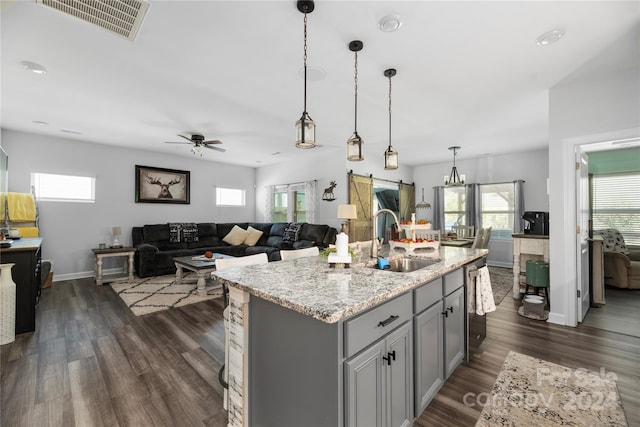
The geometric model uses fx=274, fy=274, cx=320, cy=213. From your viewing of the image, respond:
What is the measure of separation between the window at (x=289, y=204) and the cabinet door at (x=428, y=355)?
17.0 ft

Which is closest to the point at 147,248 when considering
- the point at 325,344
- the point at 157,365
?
the point at 157,365

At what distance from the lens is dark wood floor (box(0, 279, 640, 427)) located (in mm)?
1736

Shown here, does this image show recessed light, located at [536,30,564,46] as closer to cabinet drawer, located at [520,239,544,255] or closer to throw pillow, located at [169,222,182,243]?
cabinet drawer, located at [520,239,544,255]

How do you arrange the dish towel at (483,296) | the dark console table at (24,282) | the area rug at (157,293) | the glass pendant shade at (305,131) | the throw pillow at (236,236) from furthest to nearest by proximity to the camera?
the throw pillow at (236,236) < the area rug at (157,293) < the dark console table at (24,282) < the dish towel at (483,296) < the glass pendant shade at (305,131)

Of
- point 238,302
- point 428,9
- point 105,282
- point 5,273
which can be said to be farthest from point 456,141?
point 105,282

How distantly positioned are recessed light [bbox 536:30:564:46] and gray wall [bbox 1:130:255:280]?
6776 mm

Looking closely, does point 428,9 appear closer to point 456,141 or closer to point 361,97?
point 361,97

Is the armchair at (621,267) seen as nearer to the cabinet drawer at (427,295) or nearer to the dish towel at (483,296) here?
the dish towel at (483,296)

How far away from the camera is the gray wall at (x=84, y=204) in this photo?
189 inches

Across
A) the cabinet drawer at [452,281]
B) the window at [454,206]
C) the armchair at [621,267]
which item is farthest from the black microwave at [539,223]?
the window at [454,206]

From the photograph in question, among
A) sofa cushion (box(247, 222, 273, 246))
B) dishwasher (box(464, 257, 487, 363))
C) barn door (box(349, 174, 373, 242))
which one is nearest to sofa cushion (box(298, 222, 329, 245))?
barn door (box(349, 174, 373, 242))

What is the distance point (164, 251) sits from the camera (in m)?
5.67

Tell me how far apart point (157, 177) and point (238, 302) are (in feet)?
19.3

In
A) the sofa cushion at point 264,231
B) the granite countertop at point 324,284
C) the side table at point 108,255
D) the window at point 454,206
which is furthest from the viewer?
the window at point 454,206
